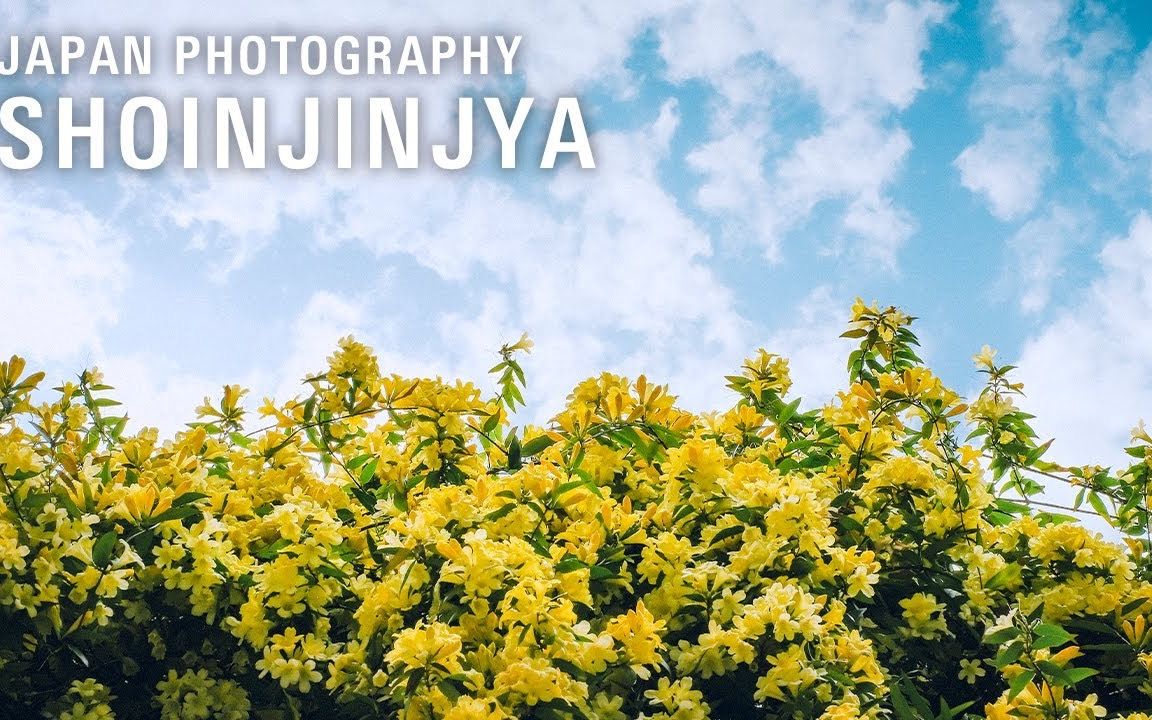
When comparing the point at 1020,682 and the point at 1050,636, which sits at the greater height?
the point at 1050,636

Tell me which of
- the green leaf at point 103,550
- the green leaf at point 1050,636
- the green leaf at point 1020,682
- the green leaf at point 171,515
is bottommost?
the green leaf at point 1020,682

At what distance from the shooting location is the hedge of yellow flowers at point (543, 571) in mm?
2740

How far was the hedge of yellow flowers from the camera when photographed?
108 inches

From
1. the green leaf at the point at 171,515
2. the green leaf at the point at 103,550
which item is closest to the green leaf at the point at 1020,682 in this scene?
the green leaf at the point at 171,515

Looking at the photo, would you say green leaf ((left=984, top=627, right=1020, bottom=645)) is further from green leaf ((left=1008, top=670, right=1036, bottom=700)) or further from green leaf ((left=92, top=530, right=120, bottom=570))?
green leaf ((left=92, top=530, right=120, bottom=570))

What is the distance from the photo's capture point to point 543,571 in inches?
109

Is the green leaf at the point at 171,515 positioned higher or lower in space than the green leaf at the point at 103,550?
higher

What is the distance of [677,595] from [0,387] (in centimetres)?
229

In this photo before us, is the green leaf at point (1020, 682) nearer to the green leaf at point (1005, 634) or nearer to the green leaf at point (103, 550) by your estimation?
the green leaf at point (1005, 634)

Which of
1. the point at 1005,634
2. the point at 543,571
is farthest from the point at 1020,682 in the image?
the point at 543,571

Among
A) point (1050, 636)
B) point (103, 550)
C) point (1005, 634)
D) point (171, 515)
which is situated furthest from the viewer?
point (171, 515)

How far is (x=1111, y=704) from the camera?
3.41 meters

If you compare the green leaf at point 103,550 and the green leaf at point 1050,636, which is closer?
the green leaf at point 1050,636

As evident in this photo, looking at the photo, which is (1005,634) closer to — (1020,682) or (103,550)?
(1020,682)
